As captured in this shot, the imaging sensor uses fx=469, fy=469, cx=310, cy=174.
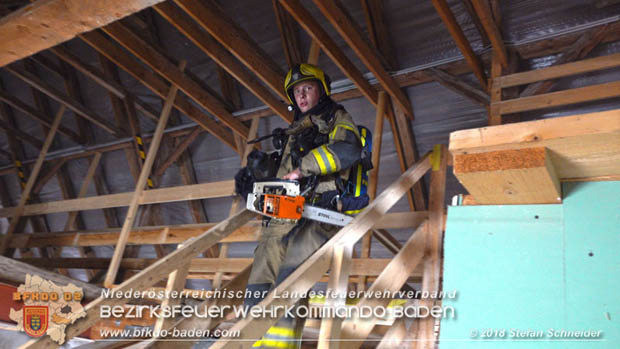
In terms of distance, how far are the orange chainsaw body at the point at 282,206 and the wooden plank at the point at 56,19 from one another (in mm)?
847

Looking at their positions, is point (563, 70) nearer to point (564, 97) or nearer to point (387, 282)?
point (564, 97)

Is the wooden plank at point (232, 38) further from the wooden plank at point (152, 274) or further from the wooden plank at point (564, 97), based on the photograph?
the wooden plank at point (564, 97)

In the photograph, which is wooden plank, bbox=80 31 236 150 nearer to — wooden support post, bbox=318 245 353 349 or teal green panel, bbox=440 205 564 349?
wooden support post, bbox=318 245 353 349

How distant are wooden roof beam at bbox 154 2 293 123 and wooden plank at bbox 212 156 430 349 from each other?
239 centimetres

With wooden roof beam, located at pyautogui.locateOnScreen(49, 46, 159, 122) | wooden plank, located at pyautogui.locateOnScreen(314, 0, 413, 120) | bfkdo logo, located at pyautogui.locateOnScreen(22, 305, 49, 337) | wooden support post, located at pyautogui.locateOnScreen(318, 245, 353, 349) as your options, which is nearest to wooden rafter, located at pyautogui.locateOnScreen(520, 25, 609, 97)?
wooden plank, located at pyautogui.locateOnScreen(314, 0, 413, 120)

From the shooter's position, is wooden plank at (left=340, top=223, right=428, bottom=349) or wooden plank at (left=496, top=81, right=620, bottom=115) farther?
wooden plank at (left=496, top=81, right=620, bottom=115)

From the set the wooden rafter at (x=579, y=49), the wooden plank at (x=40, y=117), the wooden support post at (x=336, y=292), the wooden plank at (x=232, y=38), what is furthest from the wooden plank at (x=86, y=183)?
the wooden rafter at (x=579, y=49)

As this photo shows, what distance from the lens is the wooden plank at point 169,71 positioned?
4074 mm

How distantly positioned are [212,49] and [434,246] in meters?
2.62

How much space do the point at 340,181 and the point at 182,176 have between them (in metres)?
3.92

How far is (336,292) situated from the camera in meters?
1.58

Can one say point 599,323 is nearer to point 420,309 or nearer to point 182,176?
point 420,309

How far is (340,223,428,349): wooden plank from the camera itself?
1.68 meters

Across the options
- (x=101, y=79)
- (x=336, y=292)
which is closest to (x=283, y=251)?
(x=336, y=292)
